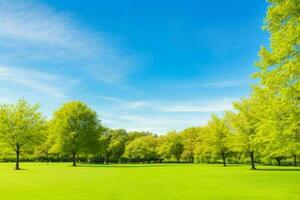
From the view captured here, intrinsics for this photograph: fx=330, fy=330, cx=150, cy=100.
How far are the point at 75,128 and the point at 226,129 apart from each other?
37.4m

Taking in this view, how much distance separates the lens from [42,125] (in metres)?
71.4

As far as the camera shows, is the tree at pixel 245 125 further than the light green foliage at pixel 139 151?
No

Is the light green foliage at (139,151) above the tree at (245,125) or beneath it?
beneath

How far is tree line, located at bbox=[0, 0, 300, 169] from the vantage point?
22594 mm

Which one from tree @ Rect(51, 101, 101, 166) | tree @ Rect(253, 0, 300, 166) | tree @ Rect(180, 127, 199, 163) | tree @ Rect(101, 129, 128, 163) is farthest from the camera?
tree @ Rect(101, 129, 128, 163)

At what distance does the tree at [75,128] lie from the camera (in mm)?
79750

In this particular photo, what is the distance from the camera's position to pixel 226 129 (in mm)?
80625

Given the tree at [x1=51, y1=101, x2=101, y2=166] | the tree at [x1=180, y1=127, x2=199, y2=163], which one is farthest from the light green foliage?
the tree at [x1=51, y1=101, x2=101, y2=166]

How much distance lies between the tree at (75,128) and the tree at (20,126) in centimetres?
982

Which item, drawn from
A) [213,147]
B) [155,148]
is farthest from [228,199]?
[155,148]

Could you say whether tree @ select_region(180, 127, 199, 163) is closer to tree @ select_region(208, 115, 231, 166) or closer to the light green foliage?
the light green foliage

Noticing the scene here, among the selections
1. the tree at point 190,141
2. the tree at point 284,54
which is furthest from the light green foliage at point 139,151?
the tree at point 284,54

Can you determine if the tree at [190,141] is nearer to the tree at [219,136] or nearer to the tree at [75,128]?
the tree at [219,136]

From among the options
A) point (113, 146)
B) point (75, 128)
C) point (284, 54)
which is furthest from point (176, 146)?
point (284, 54)
